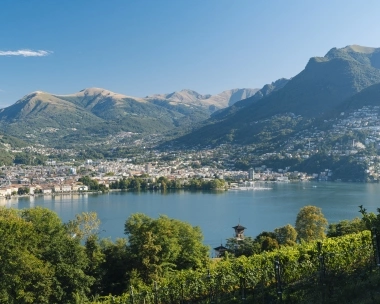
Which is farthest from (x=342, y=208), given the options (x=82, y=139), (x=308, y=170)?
(x=82, y=139)

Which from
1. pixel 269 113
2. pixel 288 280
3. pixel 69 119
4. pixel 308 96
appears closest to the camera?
pixel 288 280

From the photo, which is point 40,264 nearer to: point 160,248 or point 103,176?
point 160,248

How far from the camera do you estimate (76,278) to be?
357 inches

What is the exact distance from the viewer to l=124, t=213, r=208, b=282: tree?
9898 mm

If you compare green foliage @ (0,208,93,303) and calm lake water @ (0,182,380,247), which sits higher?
green foliage @ (0,208,93,303)

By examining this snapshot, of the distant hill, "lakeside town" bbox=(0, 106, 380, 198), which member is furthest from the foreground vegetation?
the distant hill

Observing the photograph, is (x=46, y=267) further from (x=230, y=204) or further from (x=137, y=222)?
(x=230, y=204)

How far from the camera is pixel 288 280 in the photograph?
6762 mm

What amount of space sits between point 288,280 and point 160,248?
388cm

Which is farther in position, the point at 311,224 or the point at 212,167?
the point at 212,167

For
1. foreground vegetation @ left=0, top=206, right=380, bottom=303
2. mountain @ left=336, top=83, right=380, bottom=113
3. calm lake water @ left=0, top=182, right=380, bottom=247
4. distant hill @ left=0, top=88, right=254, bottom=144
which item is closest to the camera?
foreground vegetation @ left=0, top=206, right=380, bottom=303

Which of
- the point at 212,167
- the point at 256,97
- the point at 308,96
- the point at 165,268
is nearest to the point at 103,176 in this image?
the point at 212,167

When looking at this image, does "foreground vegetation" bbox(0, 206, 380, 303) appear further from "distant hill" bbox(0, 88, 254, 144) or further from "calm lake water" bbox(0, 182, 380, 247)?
"distant hill" bbox(0, 88, 254, 144)

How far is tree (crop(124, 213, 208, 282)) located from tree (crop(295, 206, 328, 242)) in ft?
19.9
